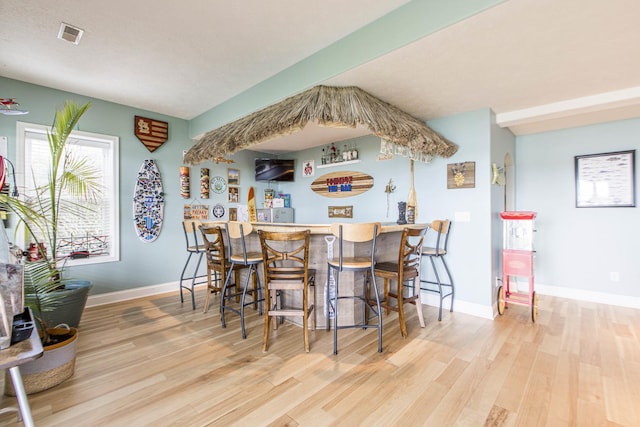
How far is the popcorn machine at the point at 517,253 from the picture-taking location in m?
3.18

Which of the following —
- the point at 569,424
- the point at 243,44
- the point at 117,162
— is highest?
the point at 243,44

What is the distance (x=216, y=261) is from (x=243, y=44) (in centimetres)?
224

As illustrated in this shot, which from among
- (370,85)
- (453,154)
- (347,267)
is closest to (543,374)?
(347,267)

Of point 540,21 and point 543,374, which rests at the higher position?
point 540,21

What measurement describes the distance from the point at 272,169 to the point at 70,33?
10.7 ft

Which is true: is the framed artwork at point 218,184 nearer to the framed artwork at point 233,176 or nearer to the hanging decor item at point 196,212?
the framed artwork at point 233,176

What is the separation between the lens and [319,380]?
197cm

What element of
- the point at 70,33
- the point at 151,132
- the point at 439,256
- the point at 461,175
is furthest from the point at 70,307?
the point at 461,175

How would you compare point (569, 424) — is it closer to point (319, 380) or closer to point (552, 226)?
point (319, 380)

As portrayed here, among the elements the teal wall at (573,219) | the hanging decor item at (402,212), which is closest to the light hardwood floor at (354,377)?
the teal wall at (573,219)

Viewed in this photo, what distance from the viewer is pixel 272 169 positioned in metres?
5.27

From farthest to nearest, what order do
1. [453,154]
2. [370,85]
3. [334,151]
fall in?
[334,151] → [453,154] → [370,85]

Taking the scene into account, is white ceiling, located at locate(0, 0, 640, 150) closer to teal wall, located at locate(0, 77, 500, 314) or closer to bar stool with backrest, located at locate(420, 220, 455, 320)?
teal wall, located at locate(0, 77, 500, 314)

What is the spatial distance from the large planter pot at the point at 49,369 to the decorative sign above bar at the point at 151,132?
9.35 ft
